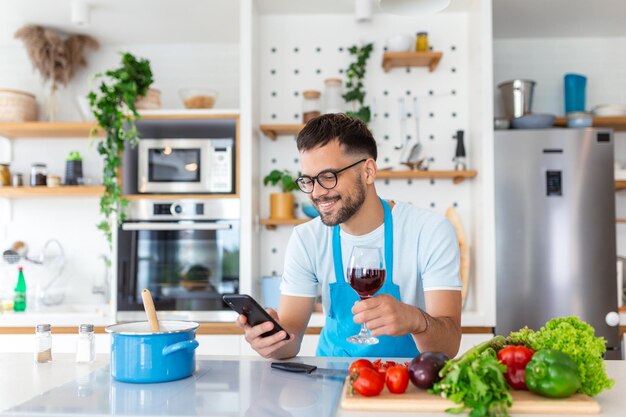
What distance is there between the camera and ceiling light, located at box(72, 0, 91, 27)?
11.3 feet

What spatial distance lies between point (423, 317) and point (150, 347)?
2.27 feet

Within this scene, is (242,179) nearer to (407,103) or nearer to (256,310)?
(407,103)

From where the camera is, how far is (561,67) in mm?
3996

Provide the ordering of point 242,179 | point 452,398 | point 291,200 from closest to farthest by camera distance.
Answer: point 452,398 → point 242,179 → point 291,200

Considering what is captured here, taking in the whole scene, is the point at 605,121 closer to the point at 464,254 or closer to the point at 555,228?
the point at 555,228

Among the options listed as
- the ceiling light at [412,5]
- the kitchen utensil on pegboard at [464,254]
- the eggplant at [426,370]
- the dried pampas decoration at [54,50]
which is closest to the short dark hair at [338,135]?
the ceiling light at [412,5]

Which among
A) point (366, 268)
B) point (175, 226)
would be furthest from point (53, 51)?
point (366, 268)

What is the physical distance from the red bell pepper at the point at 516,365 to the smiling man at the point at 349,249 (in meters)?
0.40

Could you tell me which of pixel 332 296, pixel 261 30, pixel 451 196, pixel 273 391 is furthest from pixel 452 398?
pixel 261 30

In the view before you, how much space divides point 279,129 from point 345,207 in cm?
171

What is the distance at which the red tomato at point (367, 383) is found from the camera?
1238mm

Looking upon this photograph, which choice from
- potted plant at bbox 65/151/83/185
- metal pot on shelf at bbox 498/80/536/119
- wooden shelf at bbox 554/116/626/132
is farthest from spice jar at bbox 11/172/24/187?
wooden shelf at bbox 554/116/626/132

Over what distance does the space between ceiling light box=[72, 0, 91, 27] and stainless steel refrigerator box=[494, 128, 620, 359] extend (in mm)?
2385

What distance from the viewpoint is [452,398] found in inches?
45.5
